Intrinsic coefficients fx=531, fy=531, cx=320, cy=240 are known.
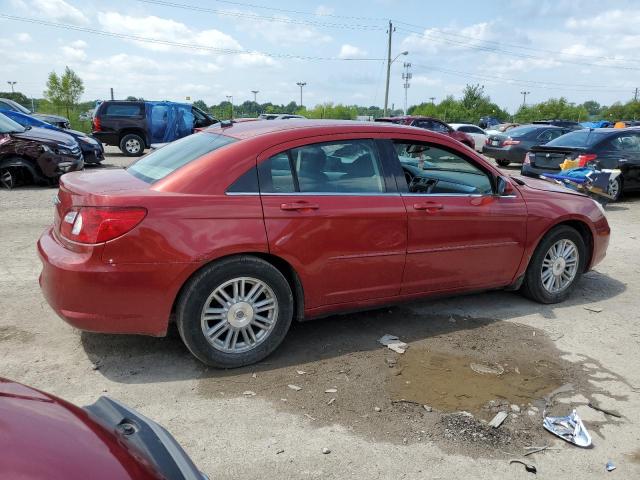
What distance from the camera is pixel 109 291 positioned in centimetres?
329

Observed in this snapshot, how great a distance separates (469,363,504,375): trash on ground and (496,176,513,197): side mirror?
153 centimetres

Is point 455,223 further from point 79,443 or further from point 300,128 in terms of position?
point 79,443

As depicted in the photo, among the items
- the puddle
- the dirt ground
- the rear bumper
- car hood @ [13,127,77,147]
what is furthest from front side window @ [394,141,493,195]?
car hood @ [13,127,77,147]

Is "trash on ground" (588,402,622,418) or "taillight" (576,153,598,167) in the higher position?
"taillight" (576,153,598,167)

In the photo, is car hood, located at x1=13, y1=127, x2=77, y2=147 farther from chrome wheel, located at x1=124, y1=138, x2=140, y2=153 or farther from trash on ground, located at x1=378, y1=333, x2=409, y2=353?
trash on ground, located at x1=378, y1=333, x2=409, y2=353

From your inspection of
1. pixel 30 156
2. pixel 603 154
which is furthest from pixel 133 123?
pixel 603 154

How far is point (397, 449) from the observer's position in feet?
9.47

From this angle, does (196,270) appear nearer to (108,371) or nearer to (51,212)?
(108,371)

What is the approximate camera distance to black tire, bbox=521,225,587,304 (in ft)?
16.1

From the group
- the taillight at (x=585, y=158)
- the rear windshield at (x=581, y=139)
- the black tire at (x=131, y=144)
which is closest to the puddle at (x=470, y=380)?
the taillight at (x=585, y=158)

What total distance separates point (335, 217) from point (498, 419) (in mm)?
1675

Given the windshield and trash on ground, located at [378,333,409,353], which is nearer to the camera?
trash on ground, located at [378,333,409,353]

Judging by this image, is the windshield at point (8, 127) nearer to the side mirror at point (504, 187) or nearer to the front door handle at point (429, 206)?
the front door handle at point (429, 206)

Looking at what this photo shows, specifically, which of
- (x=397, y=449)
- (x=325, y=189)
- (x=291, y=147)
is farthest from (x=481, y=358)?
(x=291, y=147)
